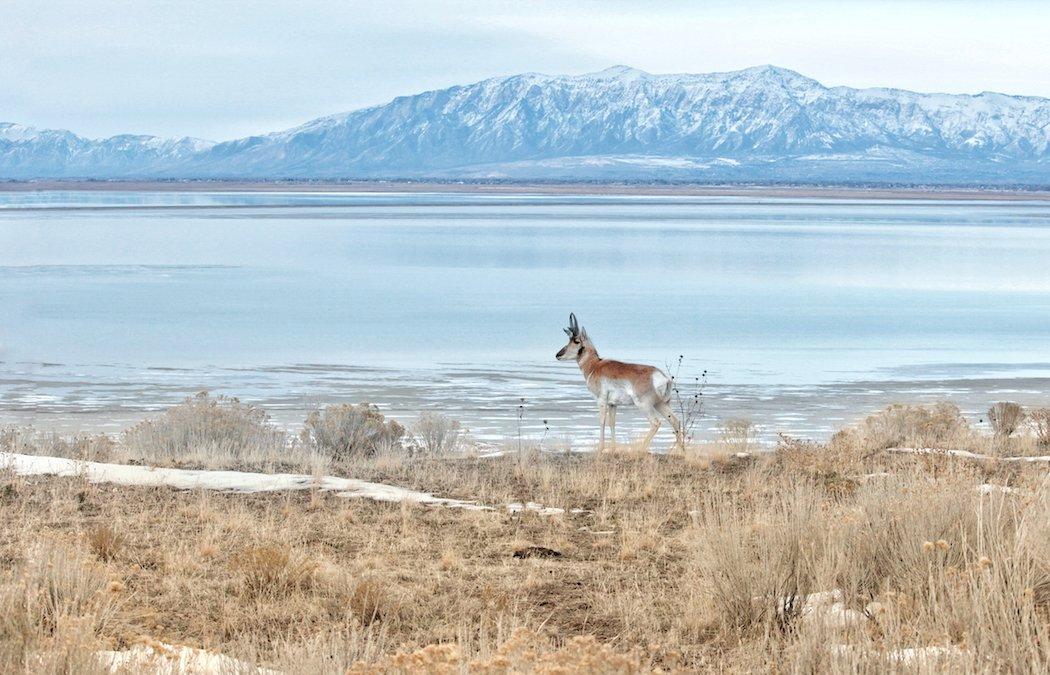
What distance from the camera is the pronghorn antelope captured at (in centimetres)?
1181

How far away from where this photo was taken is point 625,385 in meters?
11.9

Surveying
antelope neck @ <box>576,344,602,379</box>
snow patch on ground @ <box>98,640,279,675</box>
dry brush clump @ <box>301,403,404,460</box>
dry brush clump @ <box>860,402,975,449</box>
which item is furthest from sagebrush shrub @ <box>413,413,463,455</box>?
snow patch on ground @ <box>98,640,279,675</box>

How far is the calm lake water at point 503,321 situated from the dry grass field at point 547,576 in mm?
6660

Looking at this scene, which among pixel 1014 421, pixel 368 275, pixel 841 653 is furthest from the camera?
pixel 368 275

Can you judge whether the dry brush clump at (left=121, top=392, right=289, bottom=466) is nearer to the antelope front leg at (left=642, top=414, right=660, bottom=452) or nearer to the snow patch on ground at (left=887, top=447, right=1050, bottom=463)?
the antelope front leg at (left=642, top=414, right=660, bottom=452)

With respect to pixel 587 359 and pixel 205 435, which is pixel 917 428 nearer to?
pixel 587 359

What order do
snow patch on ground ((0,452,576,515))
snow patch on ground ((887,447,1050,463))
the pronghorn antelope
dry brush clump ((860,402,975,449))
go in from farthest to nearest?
1. dry brush clump ((860,402,975,449))
2. the pronghorn antelope
3. snow patch on ground ((887,447,1050,463))
4. snow patch on ground ((0,452,576,515))

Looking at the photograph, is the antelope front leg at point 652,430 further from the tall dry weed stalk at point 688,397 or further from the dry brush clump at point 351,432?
the tall dry weed stalk at point 688,397

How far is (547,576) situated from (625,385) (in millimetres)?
5132

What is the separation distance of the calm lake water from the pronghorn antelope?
9.90 feet

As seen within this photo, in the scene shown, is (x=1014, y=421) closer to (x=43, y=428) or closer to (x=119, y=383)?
(x=43, y=428)

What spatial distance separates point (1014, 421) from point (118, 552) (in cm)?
1045

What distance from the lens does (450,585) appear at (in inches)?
263

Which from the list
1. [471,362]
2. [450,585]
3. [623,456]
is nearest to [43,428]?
[623,456]
